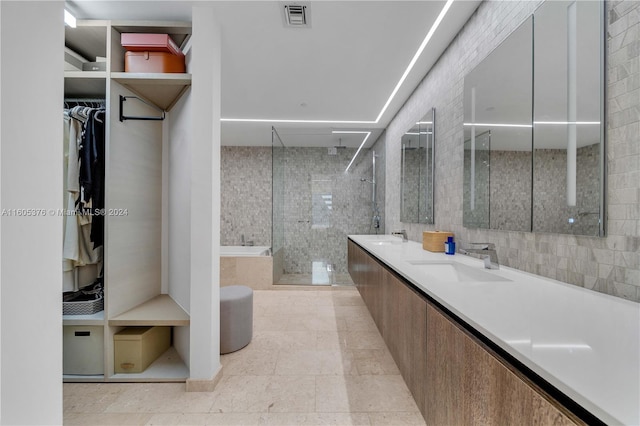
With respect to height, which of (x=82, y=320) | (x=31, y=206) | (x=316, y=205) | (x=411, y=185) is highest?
(x=411, y=185)

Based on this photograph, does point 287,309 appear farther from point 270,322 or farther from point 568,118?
point 568,118

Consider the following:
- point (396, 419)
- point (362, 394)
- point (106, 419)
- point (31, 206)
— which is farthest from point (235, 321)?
point (31, 206)

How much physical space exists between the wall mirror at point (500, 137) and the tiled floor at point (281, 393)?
132 cm

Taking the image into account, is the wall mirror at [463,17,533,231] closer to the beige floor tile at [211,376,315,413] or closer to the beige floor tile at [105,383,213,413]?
the beige floor tile at [211,376,315,413]

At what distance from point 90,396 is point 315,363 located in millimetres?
1538

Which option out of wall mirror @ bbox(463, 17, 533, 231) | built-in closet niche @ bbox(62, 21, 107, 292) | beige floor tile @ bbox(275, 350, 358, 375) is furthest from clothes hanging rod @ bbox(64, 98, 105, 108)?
wall mirror @ bbox(463, 17, 533, 231)

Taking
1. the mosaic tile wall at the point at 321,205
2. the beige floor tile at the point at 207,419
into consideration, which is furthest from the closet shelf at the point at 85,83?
the mosaic tile wall at the point at 321,205

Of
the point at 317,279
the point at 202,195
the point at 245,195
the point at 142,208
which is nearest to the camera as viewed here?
the point at 202,195

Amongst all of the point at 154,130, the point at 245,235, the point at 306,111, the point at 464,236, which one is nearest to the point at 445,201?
the point at 464,236

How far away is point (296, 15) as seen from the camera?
1.95m

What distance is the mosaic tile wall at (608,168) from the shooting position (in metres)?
0.98

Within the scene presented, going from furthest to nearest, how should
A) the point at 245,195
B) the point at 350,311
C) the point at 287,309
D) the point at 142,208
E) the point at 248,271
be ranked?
the point at 245,195 → the point at 248,271 → the point at 287,309 → the point at 350,311 → the point at 142,208

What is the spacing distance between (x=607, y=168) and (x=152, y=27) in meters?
2.82

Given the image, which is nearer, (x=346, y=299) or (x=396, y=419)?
(x=396, y=419)
